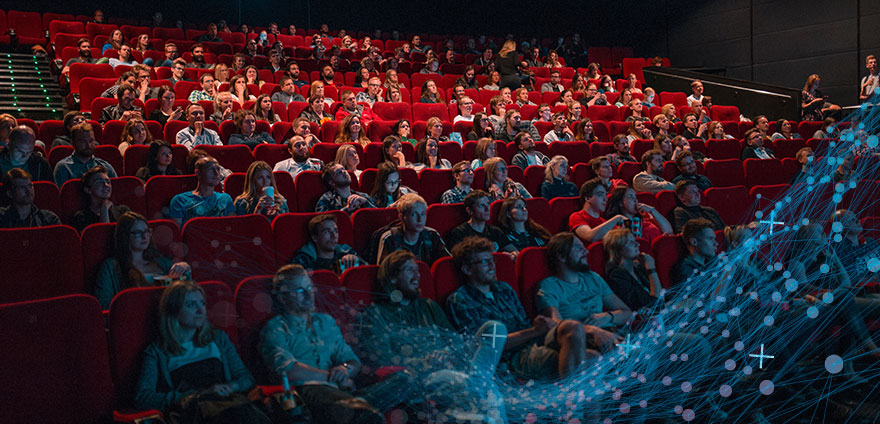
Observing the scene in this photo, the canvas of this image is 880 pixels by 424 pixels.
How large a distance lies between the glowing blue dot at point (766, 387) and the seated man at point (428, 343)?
43cm

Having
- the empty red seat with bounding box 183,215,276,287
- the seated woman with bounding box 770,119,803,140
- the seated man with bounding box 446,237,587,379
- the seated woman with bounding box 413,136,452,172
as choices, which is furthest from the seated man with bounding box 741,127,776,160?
the empty red seat with bounding box 183,215,276,287

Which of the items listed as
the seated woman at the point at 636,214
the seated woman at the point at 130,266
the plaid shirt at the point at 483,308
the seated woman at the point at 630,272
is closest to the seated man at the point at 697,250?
the seated woman at the point at 630,272

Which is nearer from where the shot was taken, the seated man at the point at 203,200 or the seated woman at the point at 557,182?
the seated man at the point at 203,200

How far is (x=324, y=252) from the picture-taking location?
4.30 feet

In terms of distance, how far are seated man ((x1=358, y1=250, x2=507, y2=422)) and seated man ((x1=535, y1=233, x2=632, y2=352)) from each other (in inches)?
5.6

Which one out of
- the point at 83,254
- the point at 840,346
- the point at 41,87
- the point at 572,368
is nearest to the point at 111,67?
the point at 41,87

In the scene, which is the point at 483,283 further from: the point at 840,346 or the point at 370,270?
the point at 840,346

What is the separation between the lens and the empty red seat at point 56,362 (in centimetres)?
79

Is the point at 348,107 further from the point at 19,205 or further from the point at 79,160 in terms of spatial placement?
the point at 19,205

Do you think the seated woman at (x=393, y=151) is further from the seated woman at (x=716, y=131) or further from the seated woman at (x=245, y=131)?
the seated woman at (x=716, y=131)

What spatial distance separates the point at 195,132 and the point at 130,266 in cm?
97

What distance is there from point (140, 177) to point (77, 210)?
24cm

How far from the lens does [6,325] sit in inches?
31.4

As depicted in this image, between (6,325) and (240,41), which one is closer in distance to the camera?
(6,325)
